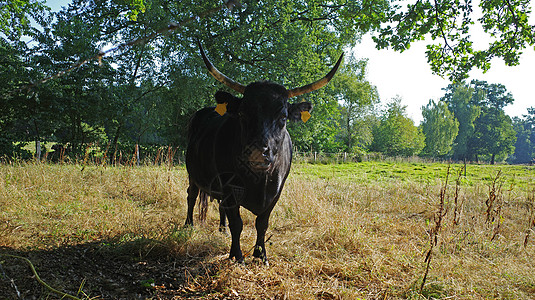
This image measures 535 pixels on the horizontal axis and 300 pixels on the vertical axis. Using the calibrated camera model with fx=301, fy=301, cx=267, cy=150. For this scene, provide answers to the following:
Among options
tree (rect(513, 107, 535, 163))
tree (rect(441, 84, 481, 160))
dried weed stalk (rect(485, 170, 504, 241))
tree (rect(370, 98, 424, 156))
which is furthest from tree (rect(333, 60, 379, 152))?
tree (rect(513, 107, 535, 163))

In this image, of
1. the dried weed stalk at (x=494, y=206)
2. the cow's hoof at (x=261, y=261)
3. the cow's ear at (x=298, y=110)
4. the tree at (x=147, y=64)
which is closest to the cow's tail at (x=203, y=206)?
the cow's hoof at (x=261, y=261)

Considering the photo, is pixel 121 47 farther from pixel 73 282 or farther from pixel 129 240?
pixel 129 240

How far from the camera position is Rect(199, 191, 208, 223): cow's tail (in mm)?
5211

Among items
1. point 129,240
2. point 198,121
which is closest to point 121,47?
point 129,240

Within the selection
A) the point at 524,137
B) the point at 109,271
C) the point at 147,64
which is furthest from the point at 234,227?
the point at 524,137

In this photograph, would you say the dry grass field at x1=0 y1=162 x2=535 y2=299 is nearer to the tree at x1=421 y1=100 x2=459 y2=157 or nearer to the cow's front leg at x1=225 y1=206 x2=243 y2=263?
the cow's front leg at x1=225 y1=206 x2=243 y2=263

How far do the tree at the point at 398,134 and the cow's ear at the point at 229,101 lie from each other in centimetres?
4803

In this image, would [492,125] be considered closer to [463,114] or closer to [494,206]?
[463,114]

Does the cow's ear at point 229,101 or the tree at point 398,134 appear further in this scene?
the tree at point 398,134

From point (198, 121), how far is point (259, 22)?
1164cm

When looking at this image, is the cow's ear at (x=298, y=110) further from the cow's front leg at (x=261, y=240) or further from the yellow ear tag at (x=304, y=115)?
the cow's front leg at (x=261, y=240)

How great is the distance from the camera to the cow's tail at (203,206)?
521cm

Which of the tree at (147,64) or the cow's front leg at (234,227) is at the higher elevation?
the tree at (147,64)

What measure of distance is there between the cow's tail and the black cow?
951 millimetres
